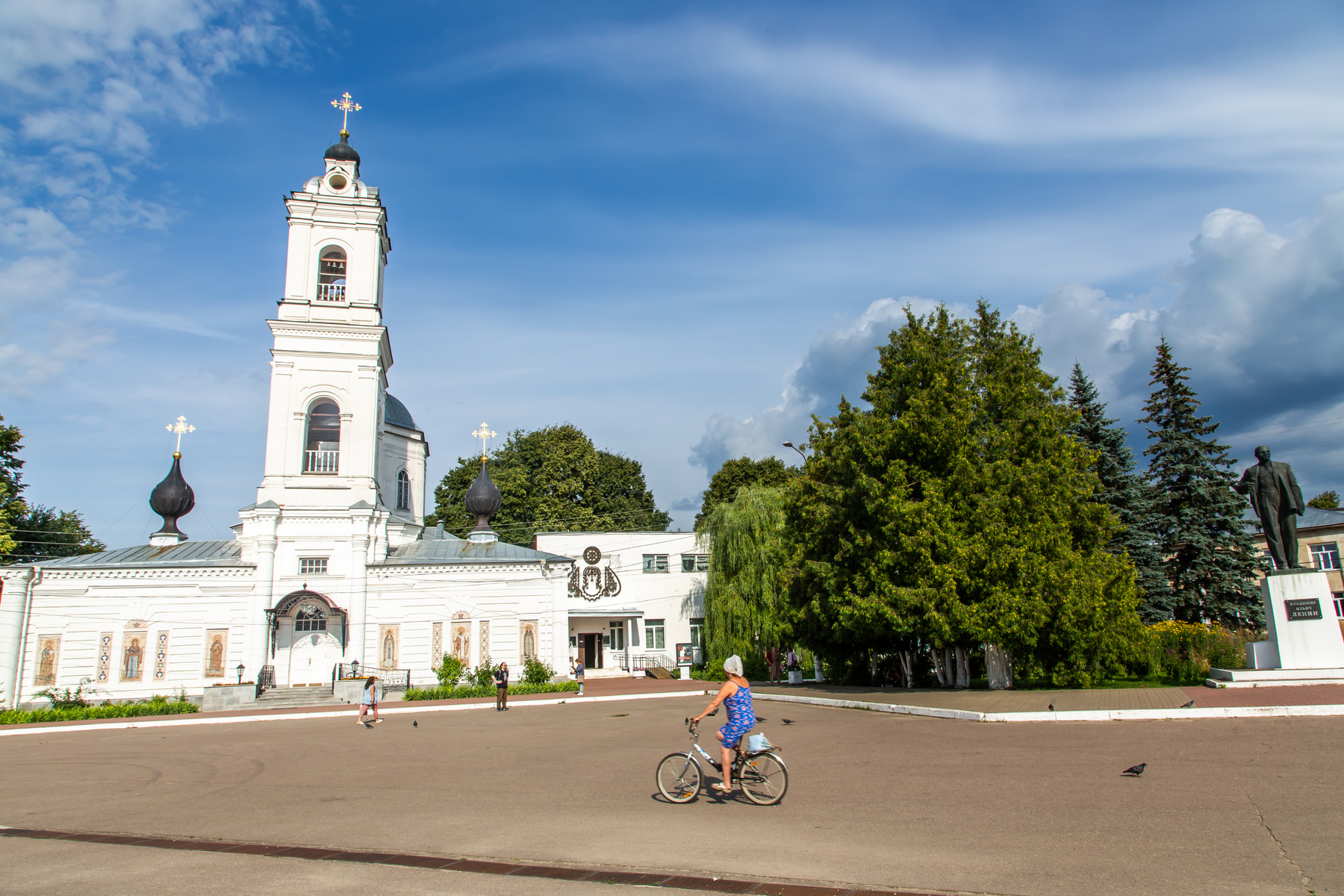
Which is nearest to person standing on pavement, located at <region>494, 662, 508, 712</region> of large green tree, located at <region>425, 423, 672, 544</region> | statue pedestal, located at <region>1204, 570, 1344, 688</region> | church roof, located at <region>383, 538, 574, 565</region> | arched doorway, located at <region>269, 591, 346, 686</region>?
church roof, located at <region>383, 538, 574, 565</region>

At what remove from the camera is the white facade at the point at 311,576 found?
28453 mm

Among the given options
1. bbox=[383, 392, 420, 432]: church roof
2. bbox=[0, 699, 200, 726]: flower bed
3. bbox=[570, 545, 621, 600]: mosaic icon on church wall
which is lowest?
bbox=[0, 699, 200, 726]: flower bed

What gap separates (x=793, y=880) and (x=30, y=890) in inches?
222

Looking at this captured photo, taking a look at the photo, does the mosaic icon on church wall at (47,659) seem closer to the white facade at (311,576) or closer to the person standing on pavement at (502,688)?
the white facade at (311,576)

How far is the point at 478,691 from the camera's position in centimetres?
2922

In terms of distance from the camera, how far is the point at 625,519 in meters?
57.7

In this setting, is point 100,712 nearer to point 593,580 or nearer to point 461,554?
point 461,554

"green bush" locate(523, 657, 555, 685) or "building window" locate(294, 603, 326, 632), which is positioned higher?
"building window" locate(294, 603, 326, 632)

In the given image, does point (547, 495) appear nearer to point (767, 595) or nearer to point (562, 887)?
point (767, 595)

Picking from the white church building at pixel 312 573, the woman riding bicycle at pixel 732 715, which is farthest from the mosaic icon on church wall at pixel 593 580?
the woman riding bicycle at pixel 732 715

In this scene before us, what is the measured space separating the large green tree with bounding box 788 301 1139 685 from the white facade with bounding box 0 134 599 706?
1390 centimetres

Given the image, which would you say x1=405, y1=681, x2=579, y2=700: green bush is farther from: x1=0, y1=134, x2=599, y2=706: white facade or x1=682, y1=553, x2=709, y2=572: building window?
x1=682, y1=553, x2=709, y2=572: building window

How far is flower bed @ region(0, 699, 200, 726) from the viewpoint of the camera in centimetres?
2450

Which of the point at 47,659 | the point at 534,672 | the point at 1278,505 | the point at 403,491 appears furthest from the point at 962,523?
the point at 47,659
